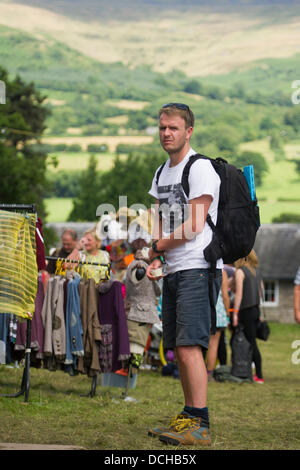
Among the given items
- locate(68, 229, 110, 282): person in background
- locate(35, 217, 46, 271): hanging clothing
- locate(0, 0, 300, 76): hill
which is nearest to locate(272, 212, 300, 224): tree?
locate(0, 0, 300, 76): hill

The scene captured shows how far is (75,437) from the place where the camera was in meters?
5.42

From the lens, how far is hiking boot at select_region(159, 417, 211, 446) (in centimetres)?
519

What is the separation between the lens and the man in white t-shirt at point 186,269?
5.33 metres

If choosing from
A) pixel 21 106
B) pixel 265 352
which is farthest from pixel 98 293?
pixel 21 106

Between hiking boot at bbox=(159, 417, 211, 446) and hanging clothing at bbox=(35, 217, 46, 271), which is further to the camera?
hanging clothing at bbox=(35, 217, 46, 271)

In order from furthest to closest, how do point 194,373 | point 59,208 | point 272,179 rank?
point 272,179 → point 59,208 → point 194,373

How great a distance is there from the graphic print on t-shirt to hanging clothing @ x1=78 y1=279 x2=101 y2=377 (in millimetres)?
2906

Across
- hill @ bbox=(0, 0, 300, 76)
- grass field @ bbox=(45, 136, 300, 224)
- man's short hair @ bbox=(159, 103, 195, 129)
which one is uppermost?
hill @ bbox=(0, 0, 300, 76)

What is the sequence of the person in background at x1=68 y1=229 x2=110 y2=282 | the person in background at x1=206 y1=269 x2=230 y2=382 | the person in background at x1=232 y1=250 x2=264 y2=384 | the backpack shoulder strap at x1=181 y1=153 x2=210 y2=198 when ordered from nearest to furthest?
the backpack shoulder strap at x1=181 y1=153 x2=210 y2=198 → the person in background at x1=68 y1=229 x2=110 y2=282 → the person in background at x1=206 y1=269 x2=230 y2=382 → the person in background at x1=232 y1=250 x2=264 y2=384

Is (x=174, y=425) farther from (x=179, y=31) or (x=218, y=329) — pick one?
(x=179, y=31)

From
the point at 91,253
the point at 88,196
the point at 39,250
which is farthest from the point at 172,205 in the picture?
the point at 88,196

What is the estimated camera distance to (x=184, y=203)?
217 inches

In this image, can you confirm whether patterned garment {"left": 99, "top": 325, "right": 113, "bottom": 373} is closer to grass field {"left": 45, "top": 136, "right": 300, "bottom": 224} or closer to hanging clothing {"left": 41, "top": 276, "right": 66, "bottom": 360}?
hanging clothing {"left": 41, "top": 276, "right": 66, "bottom": 360}

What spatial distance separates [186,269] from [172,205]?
48cm
